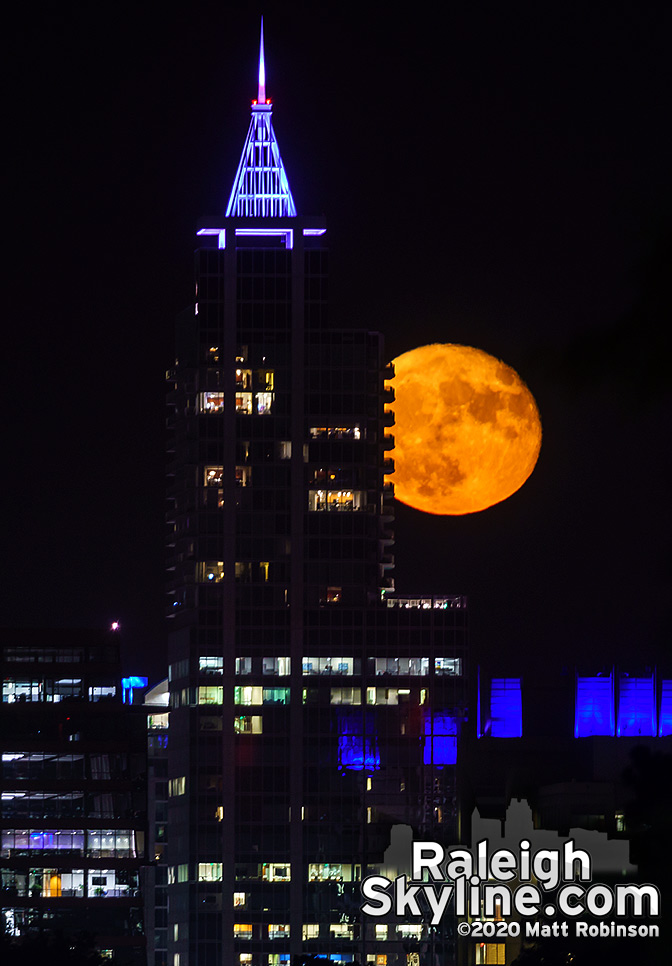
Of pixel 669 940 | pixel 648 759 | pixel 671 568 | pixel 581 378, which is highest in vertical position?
pixel 581 378

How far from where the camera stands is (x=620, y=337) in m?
23.4

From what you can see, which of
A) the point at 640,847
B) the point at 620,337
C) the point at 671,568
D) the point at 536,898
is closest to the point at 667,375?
the point at 620,337

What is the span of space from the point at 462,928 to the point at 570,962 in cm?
1012

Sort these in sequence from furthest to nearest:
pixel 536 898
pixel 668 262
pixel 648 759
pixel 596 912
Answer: pixel 536 898, pixel 596 912, pixel 648 759, pixel 668 262

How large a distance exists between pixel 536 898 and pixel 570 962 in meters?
7.35

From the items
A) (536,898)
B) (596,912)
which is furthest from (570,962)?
(596,912)

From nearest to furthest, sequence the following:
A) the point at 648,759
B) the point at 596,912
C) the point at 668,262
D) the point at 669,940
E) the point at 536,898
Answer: the point at 668,262 → the point at 669,940 → the point at 648,759 → the point at 596,912 → the point at 536,898

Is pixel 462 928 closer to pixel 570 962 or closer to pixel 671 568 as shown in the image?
pixel 570 962

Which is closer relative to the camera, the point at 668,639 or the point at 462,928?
the point at 668,639

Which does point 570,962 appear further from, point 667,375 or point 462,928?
point 667,375

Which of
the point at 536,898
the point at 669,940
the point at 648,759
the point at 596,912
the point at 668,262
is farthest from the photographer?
the point at 536,898

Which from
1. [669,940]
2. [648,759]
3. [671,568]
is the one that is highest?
[671,568]

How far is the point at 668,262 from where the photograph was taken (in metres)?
23.2

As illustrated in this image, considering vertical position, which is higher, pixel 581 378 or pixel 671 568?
pixel 581 378
